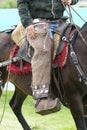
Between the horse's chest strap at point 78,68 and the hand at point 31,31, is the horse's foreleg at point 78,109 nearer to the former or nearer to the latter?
the horse's chest strap at point 78,68

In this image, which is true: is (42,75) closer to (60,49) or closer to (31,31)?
(60,49)

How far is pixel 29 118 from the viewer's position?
354 inches

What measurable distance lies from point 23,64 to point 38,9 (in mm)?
731

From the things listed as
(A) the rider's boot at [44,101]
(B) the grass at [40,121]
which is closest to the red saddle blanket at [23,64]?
(A) the rider's boot at [44,101]

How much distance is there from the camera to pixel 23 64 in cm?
613

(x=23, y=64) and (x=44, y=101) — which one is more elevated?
(x=23, y=64)

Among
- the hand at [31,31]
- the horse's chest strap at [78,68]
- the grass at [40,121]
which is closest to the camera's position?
the horse's chest strap at [78,68]

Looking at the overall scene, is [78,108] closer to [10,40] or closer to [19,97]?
[10,40]

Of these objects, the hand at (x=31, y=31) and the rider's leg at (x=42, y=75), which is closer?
the rider's leg at (x=42, y=75)

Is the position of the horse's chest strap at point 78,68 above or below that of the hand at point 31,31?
below

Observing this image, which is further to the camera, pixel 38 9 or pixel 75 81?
pixel 38 9

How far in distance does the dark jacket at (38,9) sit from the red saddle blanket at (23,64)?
0.52m

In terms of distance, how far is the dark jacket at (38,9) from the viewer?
19.0 ft

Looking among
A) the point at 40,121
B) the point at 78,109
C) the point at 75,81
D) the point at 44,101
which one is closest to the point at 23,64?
the point at 44,101
